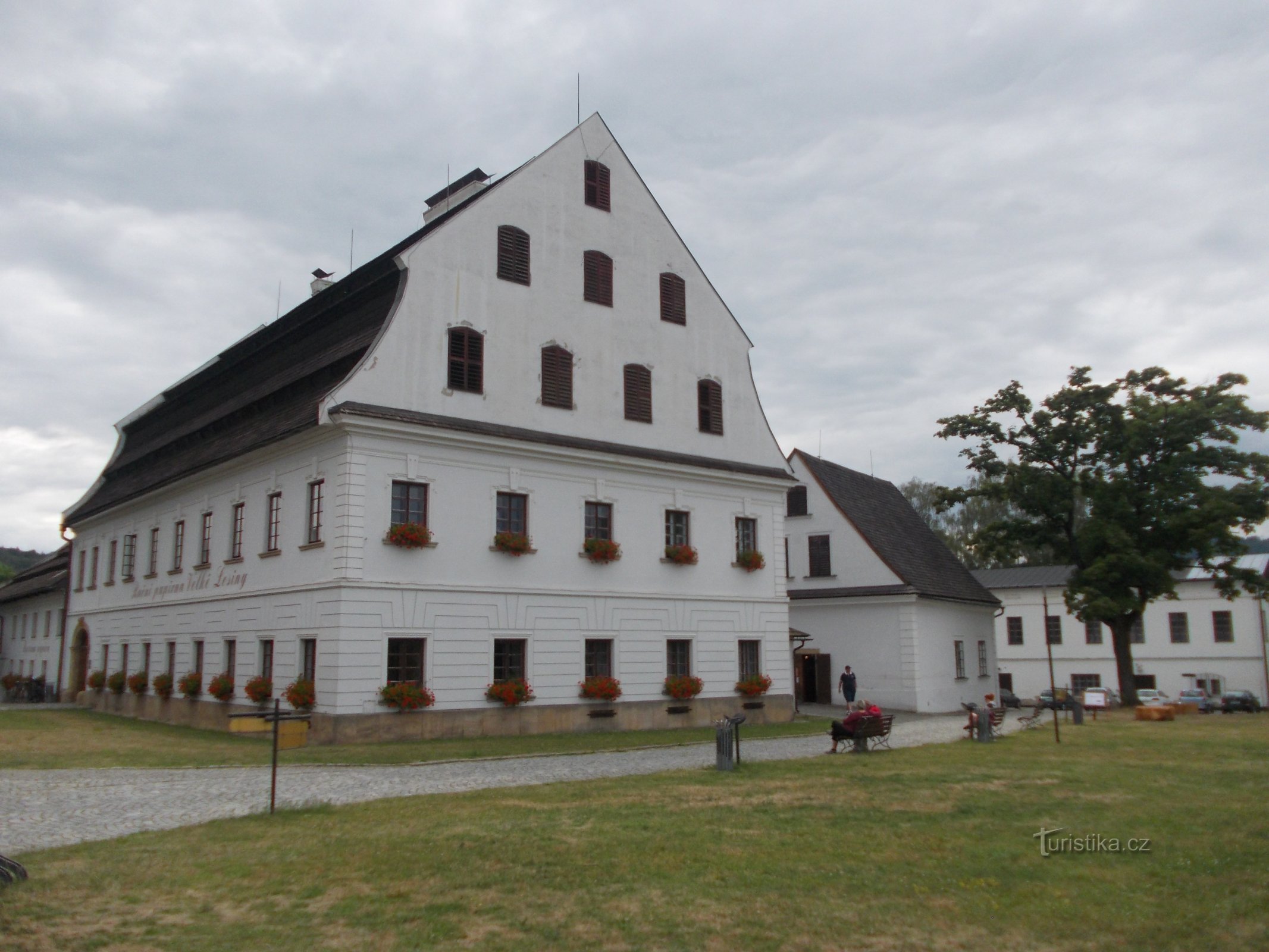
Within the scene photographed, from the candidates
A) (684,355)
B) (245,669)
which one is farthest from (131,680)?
(684,355)

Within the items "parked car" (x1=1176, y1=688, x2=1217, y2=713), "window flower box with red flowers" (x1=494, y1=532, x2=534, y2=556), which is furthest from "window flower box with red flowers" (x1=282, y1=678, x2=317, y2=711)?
"parked car" (x1=1176, y1=688, x2=1217, y2=713)

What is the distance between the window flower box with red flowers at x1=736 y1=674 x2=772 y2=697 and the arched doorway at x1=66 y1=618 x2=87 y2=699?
25269 millimetres

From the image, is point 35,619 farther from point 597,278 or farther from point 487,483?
point 597,278

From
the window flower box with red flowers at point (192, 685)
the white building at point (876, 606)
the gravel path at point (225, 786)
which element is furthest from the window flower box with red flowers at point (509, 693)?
the white building at point (876, 606)

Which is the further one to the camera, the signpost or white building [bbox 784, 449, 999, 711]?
white building [bbox 784, 449, 999, 711]

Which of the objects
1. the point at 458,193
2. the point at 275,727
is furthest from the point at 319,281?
the point at 275,727

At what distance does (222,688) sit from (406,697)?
250 inches

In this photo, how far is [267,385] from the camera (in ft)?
94.7

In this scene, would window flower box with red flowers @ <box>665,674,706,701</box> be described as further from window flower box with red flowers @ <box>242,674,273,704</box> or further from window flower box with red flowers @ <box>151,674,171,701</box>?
window flower box with red flowers @ <box>151,674,171,701</box>

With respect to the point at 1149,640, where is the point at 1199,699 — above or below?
below

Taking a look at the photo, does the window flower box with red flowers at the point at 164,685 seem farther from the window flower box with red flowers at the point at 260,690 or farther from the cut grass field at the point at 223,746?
the window flower box with red flowers at the point at 260,690

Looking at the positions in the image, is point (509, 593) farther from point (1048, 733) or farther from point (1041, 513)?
point (1041, 513)

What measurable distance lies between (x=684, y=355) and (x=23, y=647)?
3768cm

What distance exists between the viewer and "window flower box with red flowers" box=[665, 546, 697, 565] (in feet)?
96.4
